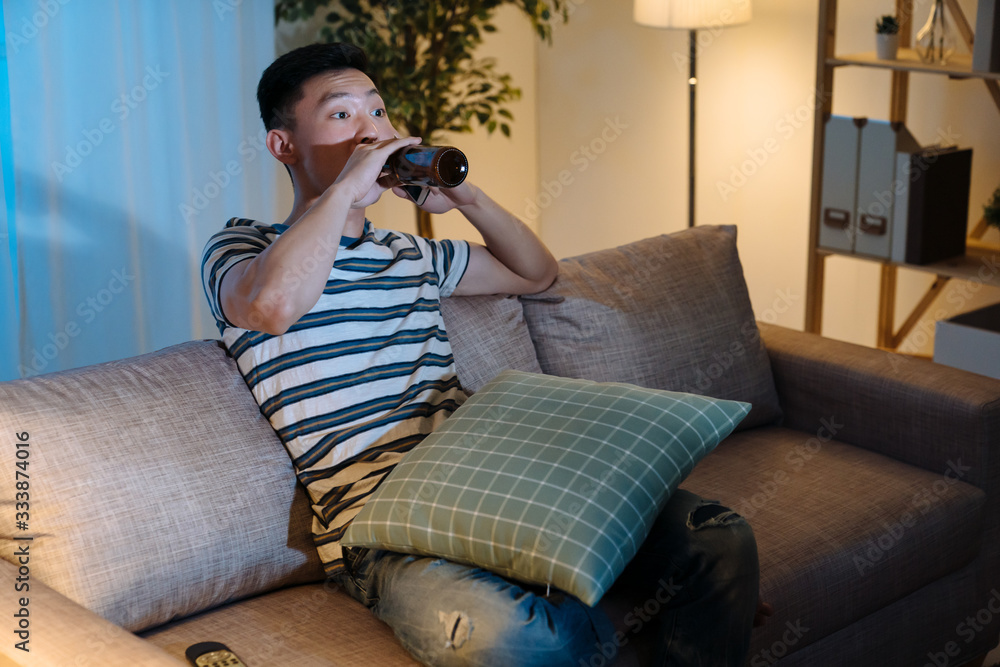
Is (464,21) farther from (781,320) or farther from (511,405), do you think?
(511,405)

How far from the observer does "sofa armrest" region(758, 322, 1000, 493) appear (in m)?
1.83

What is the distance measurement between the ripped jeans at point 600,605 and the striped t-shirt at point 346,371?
119mm

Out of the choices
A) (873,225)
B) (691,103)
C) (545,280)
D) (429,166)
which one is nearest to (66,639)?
(429,166)

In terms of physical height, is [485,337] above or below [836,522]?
above

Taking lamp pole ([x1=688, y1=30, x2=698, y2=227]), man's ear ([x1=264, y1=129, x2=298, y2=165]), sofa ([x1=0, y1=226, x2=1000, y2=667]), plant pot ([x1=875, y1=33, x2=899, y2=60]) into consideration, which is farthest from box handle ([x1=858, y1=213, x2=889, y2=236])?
man's ear ([x1=264, y1=129, x2=298, y2=165])

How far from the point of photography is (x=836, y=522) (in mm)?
1676

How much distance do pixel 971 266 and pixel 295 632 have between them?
7.01 ft

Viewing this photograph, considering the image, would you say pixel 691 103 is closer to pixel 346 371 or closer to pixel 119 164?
pixel 119 164

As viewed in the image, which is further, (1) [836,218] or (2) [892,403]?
(1) [836,218]

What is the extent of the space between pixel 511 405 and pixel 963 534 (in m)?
0.90

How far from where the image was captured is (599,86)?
3.84 metres

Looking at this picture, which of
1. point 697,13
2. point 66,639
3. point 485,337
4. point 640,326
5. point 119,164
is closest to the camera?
point 66,639

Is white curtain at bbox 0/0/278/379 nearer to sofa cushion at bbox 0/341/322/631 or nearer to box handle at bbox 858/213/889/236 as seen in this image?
sofa cushion at bbox 0/341/322/631

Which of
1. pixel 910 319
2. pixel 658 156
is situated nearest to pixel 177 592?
pixel 910 319
